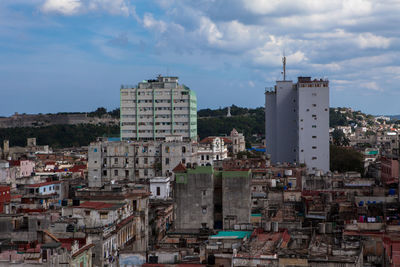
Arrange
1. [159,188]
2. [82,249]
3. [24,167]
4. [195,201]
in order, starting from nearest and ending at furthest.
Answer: [82,249] < [195,201] < [159,188] < [24,167]

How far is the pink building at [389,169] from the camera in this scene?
351ft

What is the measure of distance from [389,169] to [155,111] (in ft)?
191

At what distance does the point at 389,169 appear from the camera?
111250 millimetres

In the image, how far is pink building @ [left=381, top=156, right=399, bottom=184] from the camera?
107m

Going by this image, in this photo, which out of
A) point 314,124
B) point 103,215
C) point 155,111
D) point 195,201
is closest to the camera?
point 103,215

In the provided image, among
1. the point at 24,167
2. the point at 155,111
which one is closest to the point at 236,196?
the point at 24,167

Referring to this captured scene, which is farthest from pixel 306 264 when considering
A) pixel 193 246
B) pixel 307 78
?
pixel 307 78

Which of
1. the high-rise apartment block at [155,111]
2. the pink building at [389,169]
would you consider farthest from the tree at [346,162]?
the high-rise apartment block at [155,111]

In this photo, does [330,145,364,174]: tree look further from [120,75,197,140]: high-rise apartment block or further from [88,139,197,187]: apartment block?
[88,139,197,187]: apartment block

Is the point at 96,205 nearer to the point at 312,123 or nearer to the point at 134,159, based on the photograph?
the point at 134,159

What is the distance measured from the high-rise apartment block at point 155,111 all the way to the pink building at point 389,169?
49278mm

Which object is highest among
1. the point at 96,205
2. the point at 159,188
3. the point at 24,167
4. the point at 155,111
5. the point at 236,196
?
the point at 155,111

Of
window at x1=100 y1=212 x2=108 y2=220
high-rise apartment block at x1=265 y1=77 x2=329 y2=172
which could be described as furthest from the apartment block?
window at x1=100 y1=212 x2=108 y2=220

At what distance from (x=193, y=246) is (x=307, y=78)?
81.0m
